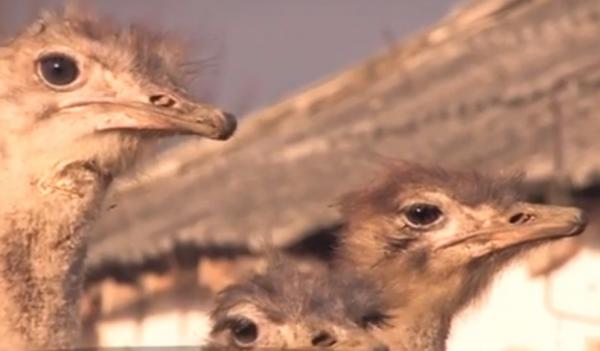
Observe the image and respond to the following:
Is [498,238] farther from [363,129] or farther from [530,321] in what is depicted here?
[363,129]

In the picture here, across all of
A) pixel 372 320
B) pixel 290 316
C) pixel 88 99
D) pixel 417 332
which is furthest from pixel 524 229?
pixel 88 99

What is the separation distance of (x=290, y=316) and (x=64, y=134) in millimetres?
915

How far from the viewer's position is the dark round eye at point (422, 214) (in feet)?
36.1

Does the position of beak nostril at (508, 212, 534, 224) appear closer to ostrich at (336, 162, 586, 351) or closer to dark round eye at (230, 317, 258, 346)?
ostrich at (336, 162, 586, 351)

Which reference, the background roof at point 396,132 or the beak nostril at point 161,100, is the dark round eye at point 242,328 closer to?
the beak nostril at point 161,100

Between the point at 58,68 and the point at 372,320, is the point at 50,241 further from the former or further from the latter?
A: the point at 372,320

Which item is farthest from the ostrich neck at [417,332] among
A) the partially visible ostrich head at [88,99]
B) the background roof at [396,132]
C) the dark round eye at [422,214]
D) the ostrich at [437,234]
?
the background roof at [396,132]

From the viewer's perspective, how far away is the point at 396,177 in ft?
36.4

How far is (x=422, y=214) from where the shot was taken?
433 inches

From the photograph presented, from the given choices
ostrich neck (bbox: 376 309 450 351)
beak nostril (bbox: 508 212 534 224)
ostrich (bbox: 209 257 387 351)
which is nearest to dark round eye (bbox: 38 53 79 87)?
ostrich (bbox: 209 257 387 351)

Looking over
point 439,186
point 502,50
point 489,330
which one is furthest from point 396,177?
point 502,50

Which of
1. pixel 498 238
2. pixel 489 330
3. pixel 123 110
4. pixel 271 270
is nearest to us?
pixel 123 110

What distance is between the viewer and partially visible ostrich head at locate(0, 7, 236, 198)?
9.02m

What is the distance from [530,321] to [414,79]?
615 cm
